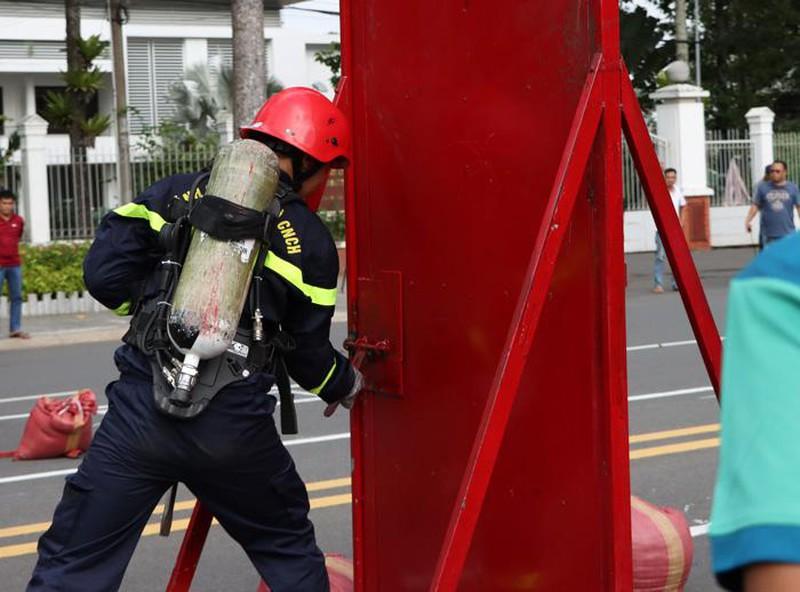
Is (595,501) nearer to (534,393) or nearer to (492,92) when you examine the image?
(534,393)

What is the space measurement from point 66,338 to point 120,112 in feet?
30.2

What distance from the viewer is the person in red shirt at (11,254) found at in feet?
47.8

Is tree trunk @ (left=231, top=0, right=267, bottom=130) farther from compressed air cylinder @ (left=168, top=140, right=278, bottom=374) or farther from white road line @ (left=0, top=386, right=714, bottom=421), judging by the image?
compressed air cylinder @ (left=168, top=140, right=278, bottom=374)

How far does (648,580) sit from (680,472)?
2.50 m

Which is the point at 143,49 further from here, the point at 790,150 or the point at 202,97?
the point at 790,150

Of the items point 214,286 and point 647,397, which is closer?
point 214,286

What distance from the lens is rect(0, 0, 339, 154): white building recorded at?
159 ft

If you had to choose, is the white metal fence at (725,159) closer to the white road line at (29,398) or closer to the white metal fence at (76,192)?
the white metal fence at (76,192)

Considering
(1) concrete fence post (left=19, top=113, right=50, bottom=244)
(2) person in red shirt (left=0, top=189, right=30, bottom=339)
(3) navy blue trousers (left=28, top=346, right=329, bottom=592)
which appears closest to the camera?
(3) navy blue trousers (left=28, top=346, right=329, bottom=592)

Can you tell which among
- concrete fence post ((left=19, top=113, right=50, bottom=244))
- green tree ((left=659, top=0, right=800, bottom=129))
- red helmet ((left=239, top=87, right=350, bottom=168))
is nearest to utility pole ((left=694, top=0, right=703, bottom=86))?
green tree ((left=659, top=0, right=800, bottom=129))

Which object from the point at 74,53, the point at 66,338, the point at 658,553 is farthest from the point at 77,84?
the point at 658,553

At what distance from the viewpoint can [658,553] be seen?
Answer: 15.0ft

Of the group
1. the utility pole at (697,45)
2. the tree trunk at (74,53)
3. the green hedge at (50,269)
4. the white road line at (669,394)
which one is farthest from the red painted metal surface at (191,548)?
the utility pole at (697,45)

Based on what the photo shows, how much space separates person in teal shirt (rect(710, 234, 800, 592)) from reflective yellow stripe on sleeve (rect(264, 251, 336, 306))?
7.55 ft
